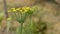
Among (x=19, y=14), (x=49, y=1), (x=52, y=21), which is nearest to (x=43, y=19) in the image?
(x=52, y=21)

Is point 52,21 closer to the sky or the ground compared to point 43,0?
closer to the ground

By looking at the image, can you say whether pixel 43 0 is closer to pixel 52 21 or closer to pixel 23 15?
pixel 52 21

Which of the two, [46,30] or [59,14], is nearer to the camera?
[46,30]

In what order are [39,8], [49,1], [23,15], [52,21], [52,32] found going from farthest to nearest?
1. [49,1]
2. [39,8]
3. [52,21]
4. [52,32]
5. [23,15]

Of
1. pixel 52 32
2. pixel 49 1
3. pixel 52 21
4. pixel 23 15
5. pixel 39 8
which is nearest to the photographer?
pixel 23 15

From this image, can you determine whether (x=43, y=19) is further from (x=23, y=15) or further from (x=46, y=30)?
(x=23, y=15)

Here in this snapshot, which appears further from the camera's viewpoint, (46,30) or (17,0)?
(17,0)

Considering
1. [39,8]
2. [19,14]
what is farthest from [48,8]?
[19,14]

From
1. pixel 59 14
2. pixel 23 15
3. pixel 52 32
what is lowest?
pixel 52 32

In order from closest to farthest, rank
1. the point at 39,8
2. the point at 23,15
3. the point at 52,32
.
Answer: the point at 23,15 < the point at 52,32 < the point at 39,8
